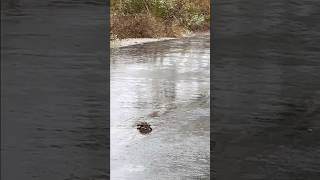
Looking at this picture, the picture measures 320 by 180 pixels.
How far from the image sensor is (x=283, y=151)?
14.2ft

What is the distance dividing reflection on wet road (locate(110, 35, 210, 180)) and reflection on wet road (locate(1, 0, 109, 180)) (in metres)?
0.45

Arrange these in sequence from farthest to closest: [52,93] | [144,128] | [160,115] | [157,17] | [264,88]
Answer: [157,17] → [160,115] → [144,128] → [52,93] → [264,88]

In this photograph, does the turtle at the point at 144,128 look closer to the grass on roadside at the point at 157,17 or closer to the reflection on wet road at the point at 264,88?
the reflection on wet road at the point at 264,88

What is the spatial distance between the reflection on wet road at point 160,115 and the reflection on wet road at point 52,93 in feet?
1.48

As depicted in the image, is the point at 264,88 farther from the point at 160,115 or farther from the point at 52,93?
the point at 160,115

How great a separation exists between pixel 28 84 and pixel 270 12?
2234 mm

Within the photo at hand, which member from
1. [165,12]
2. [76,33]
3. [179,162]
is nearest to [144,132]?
[179,162]

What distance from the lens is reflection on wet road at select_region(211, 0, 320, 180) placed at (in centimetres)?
417

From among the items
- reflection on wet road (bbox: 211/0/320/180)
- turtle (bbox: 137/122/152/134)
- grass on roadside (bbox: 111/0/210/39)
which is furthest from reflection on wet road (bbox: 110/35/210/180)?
grass on roadside (bbox: 111/0/210/39)

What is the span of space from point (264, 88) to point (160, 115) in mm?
1980

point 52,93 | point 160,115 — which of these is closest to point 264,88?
point 52,93

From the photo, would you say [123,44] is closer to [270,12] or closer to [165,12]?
[165,12]

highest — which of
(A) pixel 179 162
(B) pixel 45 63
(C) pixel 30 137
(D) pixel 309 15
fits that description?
(D) pixel 309 15

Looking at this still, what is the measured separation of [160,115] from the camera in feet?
20.8
